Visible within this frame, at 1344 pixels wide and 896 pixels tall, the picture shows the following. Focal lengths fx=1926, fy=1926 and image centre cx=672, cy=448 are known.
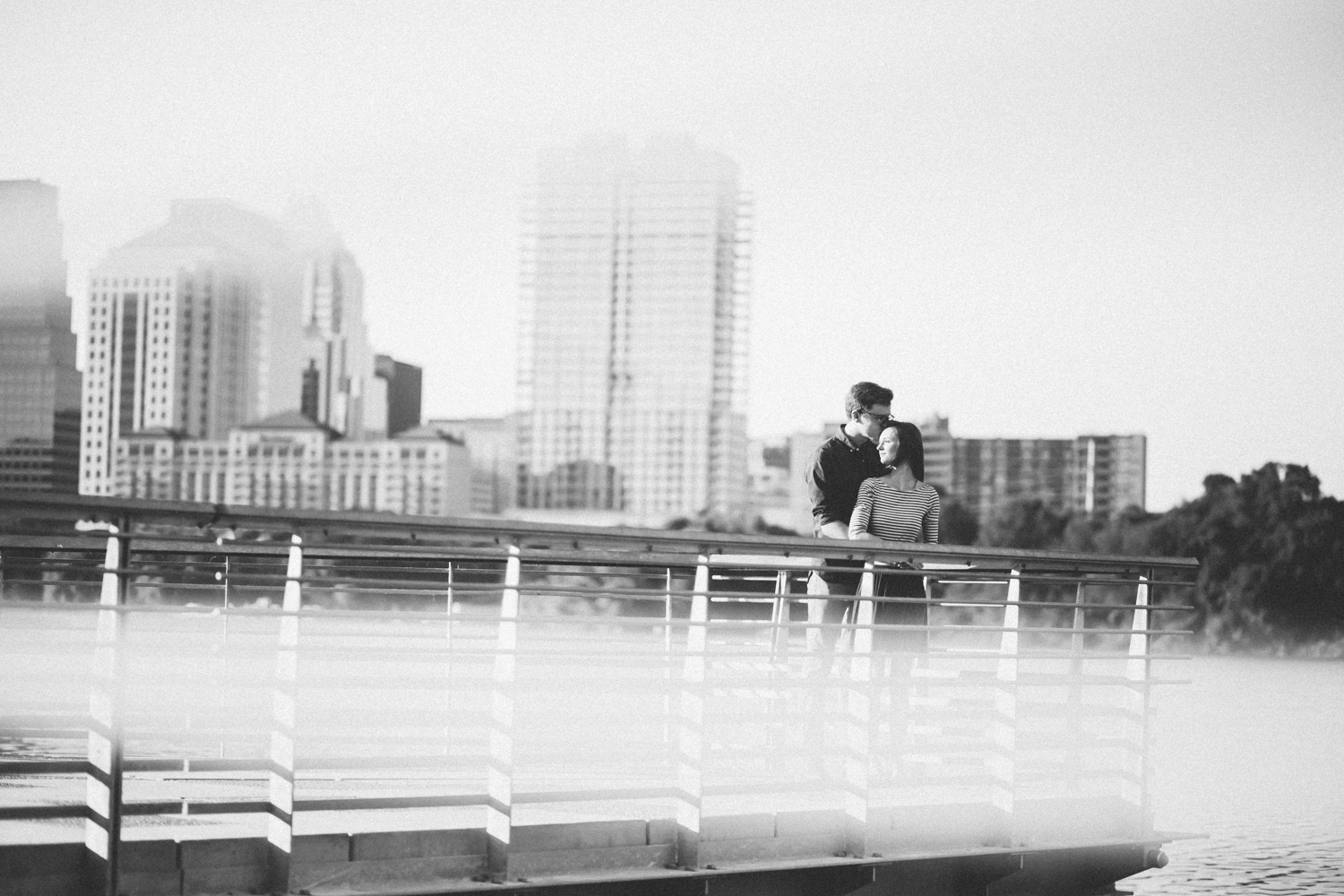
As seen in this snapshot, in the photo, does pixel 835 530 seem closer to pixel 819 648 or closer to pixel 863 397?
pixel 863 397

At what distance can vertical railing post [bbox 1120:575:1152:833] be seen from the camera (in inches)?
348

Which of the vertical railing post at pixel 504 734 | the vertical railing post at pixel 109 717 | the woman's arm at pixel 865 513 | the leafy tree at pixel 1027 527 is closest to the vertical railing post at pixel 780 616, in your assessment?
the woman's arm at pixel 865 513

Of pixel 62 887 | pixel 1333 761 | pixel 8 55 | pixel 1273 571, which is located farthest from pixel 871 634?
pixel 8 55

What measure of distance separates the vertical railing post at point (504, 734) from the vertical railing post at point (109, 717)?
1268 millimetres

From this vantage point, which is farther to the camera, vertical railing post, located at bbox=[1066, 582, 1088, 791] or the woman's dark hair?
the woman's dark hair

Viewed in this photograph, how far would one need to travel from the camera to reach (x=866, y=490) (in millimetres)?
9289

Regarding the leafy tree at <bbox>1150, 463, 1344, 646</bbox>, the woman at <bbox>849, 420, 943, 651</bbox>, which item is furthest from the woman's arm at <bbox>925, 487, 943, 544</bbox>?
the leafy tree at <bbox>1150, 463, 1344, 646</bbox>

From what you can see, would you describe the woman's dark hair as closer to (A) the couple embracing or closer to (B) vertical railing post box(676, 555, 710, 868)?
(A) the couple embracing

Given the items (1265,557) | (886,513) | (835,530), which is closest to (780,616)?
(835,530)

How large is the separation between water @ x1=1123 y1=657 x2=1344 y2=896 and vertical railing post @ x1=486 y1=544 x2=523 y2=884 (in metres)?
3.78

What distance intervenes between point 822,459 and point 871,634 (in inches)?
65.3

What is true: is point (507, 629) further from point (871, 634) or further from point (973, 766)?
point (973, 766)

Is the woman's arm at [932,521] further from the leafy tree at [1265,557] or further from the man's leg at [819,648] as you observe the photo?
the leafy tree at [1265,557]

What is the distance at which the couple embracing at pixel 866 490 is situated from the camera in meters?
9.12
